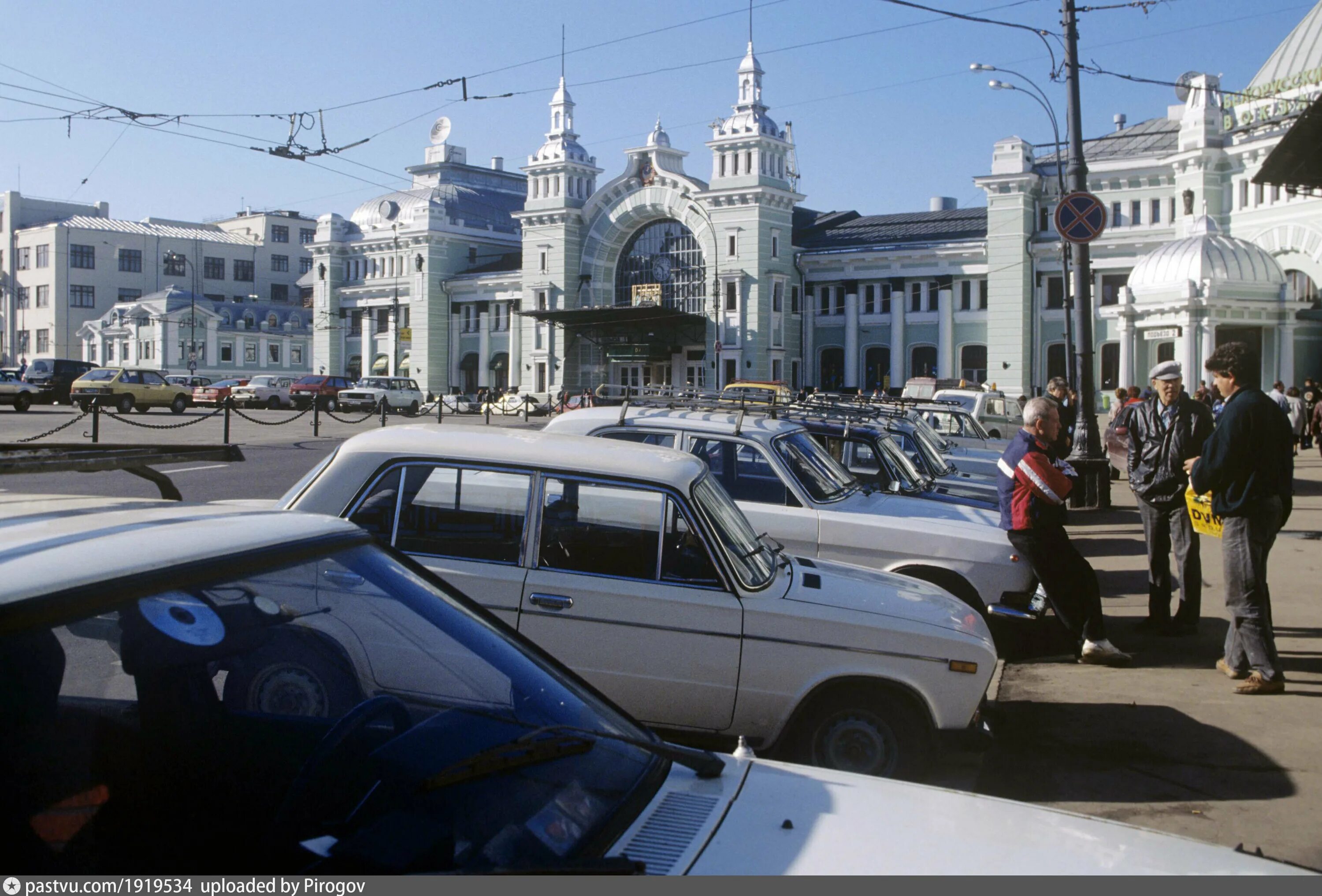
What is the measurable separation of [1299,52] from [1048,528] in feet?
152

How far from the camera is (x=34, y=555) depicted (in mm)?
1949

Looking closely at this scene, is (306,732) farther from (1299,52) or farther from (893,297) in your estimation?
(893,297)

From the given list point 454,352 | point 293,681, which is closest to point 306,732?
point 293,681

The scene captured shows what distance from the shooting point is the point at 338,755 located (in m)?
2.14

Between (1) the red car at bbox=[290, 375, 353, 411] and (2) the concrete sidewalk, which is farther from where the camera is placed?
(1) the red car at bbox=[290, 375, 353, 411]

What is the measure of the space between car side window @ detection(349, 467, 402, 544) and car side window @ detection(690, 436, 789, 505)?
2.66 meters

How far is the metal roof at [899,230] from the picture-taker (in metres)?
58.5

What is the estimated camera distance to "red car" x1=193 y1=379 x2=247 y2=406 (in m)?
49.5

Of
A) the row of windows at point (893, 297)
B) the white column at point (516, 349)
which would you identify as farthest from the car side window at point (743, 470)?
the white column at point (516, 349)

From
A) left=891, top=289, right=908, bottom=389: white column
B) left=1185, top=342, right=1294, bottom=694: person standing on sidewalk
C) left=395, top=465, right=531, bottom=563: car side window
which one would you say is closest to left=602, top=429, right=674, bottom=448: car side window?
left=395, top=465, right=531, bottom=563: car side window

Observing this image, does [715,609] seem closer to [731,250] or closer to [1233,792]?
[1233,792]

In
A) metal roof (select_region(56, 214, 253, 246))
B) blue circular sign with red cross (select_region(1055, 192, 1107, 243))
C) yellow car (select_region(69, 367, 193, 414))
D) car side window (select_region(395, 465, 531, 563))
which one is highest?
metal roof (select_region(56, 214, 253, 246))

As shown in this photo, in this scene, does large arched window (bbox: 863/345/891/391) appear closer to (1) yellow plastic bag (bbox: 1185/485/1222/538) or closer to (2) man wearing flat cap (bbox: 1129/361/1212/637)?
(2) man wearing flat cap (bbox: 1129/361/1212/637)

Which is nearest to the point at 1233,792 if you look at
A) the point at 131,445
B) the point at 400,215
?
the point at 131,445
